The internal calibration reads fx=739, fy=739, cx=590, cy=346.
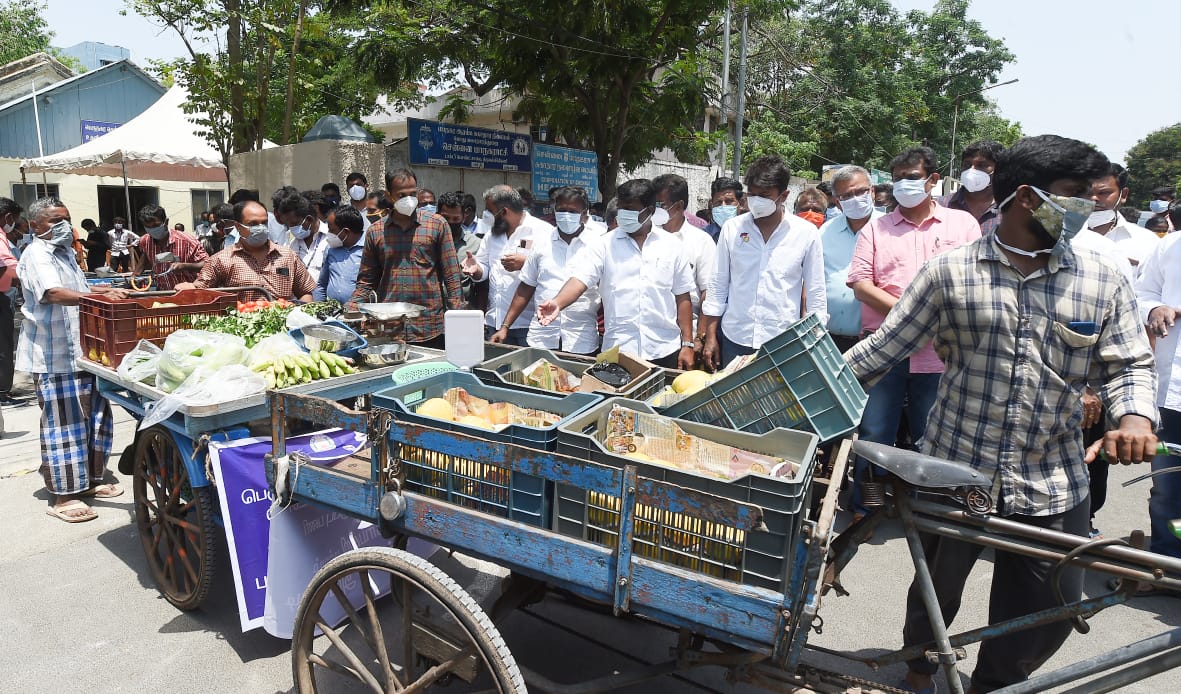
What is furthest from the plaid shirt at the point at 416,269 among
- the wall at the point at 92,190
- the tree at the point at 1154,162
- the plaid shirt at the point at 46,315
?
the tree at the point at 1154,162

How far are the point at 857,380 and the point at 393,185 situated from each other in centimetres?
368

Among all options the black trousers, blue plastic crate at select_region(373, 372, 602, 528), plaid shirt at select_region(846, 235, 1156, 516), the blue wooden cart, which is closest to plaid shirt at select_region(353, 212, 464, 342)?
the blue wooden cart

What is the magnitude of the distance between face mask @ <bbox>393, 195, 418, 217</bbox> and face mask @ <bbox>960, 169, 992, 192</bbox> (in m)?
3.68

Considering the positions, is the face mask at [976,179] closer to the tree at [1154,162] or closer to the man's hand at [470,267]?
the man's hand at [470,267]

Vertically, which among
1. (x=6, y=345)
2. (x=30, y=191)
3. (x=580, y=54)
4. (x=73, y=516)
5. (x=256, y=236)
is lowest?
(x=73, y=516)

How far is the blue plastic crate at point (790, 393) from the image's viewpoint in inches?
91.5

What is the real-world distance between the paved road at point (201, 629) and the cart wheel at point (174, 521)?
13 cm

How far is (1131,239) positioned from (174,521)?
6319 mm

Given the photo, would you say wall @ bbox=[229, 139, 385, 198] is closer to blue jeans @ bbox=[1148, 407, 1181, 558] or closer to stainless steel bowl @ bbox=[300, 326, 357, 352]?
stainless steel bowl @ bbox=[300, 326, 357, 352]

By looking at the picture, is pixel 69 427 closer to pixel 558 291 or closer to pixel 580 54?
pixel 558 291

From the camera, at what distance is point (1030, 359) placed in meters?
2.27

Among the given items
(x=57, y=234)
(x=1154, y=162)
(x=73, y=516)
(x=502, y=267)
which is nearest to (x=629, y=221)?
(x=502, y=267)

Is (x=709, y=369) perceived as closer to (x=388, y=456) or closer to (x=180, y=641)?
(x=388, y=456)

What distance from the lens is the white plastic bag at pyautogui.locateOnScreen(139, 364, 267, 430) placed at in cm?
304
